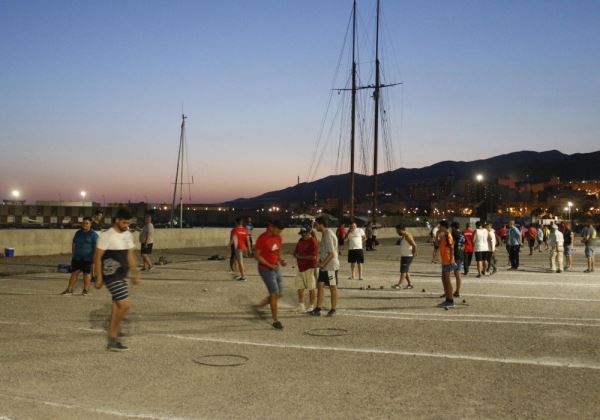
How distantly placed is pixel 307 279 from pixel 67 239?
60.1ft

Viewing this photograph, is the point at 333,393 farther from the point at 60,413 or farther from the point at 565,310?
the point at 565,310

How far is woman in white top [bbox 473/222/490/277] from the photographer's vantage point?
19667mm

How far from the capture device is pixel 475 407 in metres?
5.73

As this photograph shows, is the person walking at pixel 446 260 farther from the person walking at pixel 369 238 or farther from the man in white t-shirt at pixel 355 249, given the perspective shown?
the person walking at pixel 369 238

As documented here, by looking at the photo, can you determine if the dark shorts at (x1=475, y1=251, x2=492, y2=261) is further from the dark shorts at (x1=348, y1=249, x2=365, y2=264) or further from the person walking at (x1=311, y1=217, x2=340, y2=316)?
the person walking at (x1=311, y1=217, x2=340, y2=316)

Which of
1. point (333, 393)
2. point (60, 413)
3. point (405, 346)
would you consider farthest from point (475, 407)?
point (60, 413)

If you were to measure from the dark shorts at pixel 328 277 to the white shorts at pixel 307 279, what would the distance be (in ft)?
0.49

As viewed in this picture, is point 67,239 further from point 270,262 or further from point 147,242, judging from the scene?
point 270,262

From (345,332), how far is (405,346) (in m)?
1.29

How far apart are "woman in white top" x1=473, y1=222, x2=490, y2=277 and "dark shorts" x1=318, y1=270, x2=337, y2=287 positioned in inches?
366

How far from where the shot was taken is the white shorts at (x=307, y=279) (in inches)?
456

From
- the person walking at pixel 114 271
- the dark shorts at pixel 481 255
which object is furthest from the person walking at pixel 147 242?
the person walking at pixel 114 271

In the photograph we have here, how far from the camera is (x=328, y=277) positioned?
11445 mm

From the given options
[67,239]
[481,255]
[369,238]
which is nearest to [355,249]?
[481,255]
